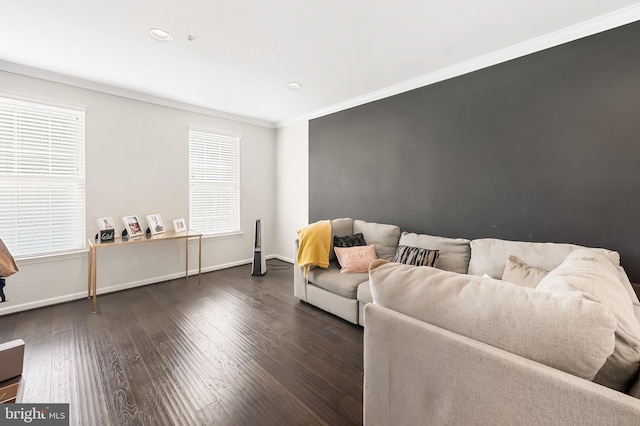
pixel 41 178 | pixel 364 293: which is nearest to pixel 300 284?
pixel 364 293

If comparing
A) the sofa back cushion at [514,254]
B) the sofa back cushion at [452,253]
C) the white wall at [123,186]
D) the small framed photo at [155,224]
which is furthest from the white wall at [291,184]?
the sofa back cushion at [514,254]

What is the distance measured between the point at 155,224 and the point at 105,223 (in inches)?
22.0

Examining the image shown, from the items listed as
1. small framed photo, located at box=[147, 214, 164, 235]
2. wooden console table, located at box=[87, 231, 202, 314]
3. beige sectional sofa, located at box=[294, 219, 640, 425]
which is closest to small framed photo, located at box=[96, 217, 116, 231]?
wooden console table, located at box=[87, 231, 202, 314]

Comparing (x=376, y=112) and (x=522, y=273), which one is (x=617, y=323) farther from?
(x=376, y=112)

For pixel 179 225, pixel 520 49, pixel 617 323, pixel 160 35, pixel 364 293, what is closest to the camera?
pixel 617 323

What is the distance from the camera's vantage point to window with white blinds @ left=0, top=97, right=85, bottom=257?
292cm

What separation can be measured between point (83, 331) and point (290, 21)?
11.1ft

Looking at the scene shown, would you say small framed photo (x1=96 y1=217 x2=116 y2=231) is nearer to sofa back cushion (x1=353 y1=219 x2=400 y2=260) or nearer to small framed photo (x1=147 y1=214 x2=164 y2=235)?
small framed photo (x1=147 y1=214 x2=164 y2=235)

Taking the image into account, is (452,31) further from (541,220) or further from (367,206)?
(367,206)

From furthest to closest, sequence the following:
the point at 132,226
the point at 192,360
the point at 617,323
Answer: the point at 132,226 → the point at 192,360 → the point at 617,323

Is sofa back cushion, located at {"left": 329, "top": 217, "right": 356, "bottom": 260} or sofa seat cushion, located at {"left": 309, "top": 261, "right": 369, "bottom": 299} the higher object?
sofa back cushion, located at {"left": 329, "top": 217, "right": 356, "bottom": 260}

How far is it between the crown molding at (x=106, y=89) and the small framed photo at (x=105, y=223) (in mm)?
1624

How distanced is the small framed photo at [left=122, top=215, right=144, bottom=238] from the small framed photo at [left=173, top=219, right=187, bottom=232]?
0.46 metres

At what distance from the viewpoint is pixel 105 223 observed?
3.45 m
